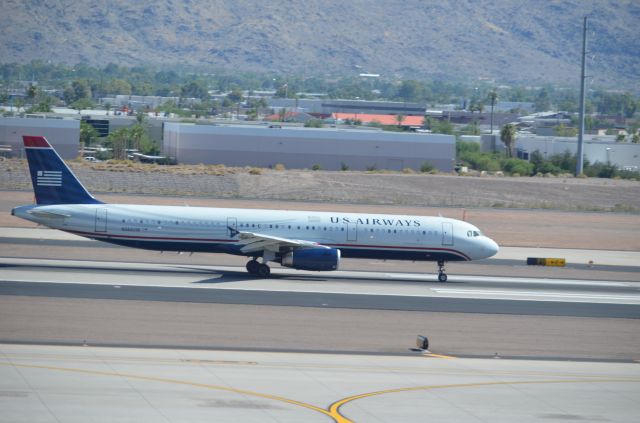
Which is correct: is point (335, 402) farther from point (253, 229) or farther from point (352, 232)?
point (352, 232)

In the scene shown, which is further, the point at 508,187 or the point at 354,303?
the point at 508,187

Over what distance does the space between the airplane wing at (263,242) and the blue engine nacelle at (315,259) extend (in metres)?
0.40

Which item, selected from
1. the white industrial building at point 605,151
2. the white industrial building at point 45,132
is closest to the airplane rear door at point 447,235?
the white industrial building at point 45,132

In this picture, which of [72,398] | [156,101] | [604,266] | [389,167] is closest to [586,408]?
[72,398]

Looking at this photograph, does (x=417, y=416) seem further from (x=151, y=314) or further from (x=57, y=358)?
(x=151, y=314)

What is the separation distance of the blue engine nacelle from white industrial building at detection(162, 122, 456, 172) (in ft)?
166

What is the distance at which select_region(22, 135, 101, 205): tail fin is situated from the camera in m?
40.8

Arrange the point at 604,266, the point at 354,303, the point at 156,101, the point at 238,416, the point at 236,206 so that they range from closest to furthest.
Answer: the point at 238,416 < the point at 354,303 < the point at 604,266 < the point at 236,206 < the point at 156,101

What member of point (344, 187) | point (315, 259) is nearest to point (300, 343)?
point (315, 259)

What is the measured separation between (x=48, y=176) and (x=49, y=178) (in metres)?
0.09

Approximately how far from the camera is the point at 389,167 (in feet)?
305

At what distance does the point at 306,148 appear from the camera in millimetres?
91625

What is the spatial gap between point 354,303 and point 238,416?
15471 millimetres

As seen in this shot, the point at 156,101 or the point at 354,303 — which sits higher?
the point at 156,101
